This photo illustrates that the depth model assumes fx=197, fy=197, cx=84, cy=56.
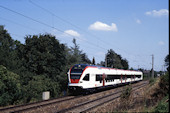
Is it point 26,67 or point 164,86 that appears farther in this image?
point 26,67

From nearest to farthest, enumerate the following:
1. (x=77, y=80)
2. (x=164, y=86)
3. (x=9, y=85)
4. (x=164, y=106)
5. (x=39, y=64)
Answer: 1. (x=164, y=106)
2. (x=164, y=86)
3. (x=9, y=85)
4. (x=77, y=80)
5. (x=39, y=64)

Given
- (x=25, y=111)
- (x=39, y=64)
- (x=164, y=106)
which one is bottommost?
(x=25, y=111)

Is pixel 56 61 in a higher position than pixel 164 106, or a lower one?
higher

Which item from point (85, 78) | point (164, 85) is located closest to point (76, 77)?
point (85, 78)

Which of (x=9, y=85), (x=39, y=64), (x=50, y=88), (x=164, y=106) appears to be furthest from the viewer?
(x=39, y=64)

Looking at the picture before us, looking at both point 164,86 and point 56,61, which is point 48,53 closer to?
point 56,61

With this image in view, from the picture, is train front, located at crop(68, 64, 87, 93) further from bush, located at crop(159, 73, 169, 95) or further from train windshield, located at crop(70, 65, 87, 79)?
bush, located at crop(159, 73, 169, 95)

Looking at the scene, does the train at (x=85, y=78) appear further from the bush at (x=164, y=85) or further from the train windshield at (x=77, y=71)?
the bush at (x=164, y=85)

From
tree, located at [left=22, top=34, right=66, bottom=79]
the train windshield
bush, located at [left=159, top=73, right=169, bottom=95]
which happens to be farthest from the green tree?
bush, located at [left=159, top=73, right=169, bottom=95]

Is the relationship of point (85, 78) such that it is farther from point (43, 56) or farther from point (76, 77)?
point (43, 56)

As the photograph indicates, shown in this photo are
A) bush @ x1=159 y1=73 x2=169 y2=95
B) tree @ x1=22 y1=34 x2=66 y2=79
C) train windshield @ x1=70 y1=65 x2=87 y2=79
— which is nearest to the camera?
bush @ x1=159 y1=73 x2=169 y2=95

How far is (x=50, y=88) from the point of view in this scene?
985 inches

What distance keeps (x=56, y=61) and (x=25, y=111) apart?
1994 cm

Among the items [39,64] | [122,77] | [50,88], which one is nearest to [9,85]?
[50,88]
